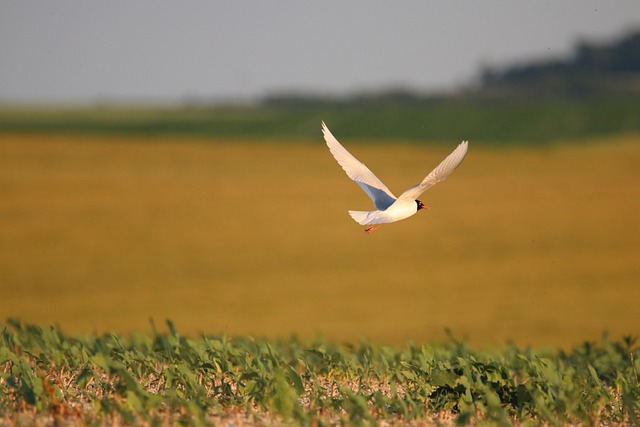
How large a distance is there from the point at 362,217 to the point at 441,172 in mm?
660

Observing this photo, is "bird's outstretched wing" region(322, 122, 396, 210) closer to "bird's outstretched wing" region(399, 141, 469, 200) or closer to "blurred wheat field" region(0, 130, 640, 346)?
"bird's outstretched wing" region(399, 141, 469, 200)

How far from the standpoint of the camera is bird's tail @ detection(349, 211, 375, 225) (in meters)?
6.62

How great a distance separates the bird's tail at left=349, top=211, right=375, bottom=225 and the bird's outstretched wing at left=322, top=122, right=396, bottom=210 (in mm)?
268

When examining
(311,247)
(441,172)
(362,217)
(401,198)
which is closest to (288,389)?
(362,217)

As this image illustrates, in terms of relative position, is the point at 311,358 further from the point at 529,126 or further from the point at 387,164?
the point at 529,126

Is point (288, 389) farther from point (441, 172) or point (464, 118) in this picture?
point (464, 118)

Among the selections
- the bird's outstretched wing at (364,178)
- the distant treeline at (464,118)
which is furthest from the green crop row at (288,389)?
the distant treeline at (464,118)

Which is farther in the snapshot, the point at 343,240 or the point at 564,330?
the point at 343,240

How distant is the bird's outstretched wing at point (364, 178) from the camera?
7285mm

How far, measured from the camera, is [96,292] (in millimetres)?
32938

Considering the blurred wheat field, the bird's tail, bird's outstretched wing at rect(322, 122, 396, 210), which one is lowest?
the blurred wheat field

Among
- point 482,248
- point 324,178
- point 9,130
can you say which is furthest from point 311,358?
point 9,130

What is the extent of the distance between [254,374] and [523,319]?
23180mm

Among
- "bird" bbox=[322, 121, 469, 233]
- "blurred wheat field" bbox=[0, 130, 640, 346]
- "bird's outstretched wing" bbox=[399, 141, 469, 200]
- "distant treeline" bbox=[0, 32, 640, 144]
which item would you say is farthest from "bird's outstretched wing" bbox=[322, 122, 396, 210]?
"distant treeline" bbox=[0, 32, 640, 144]
